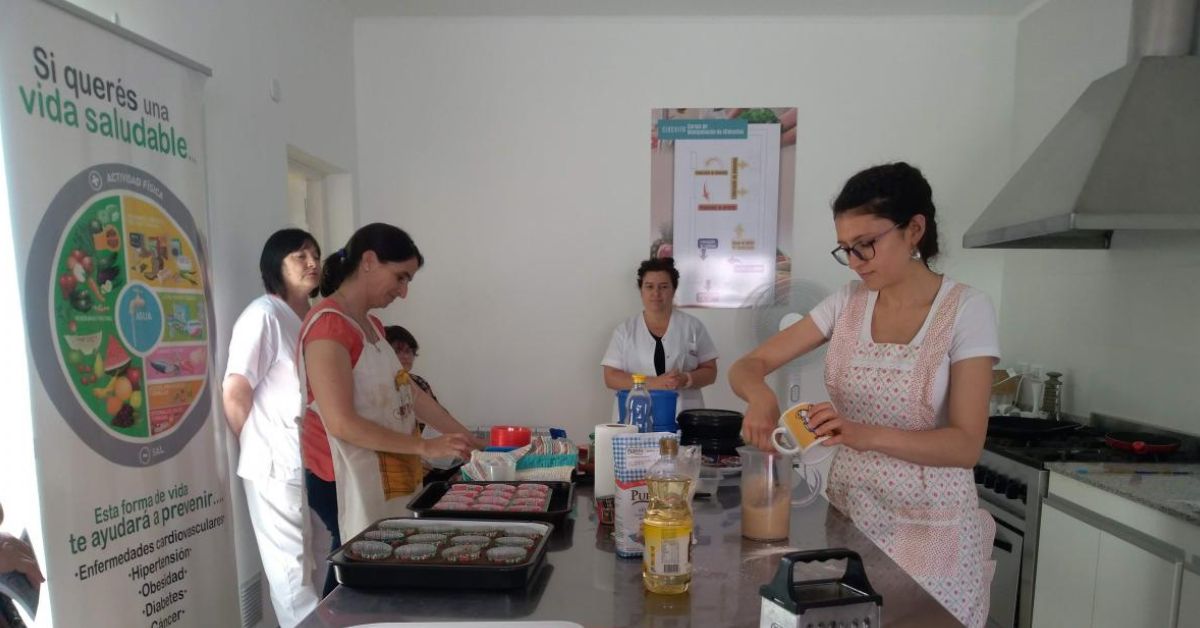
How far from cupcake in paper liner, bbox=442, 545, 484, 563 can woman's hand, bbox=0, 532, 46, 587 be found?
93cm

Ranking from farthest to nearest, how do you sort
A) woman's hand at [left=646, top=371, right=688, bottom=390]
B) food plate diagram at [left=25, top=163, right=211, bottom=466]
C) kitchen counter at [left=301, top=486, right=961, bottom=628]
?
woman's hand at [left=646, top=371, right=688, bottom=390], food plate diagram at [left=25, top=163, right=211, bottom=466], kitchen counter at [left=301, top=486, right=961, bottom=628]

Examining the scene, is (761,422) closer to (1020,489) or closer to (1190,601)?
(1190,601)

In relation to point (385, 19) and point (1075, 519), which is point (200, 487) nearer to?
point (385, 19)

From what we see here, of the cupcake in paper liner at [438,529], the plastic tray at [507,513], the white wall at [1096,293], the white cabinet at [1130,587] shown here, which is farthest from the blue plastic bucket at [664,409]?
the white wall at [1096,293]

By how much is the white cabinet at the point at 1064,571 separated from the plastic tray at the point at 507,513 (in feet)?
5.66

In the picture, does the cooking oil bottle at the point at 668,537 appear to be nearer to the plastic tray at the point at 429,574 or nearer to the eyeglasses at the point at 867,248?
the plastic tray at the point at 429,574

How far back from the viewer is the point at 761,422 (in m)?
1.23

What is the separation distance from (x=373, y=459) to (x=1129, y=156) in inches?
99.6

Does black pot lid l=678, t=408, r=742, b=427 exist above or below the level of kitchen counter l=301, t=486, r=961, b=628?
above

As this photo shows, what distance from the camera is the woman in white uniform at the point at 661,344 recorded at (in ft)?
9.46

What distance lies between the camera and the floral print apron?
4.04 feet

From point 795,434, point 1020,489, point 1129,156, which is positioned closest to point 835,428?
point 795,434

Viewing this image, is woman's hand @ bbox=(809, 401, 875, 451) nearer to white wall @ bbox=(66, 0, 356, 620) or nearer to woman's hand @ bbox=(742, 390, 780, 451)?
woman's hand @ bbox=(742, 390, 780, 451)

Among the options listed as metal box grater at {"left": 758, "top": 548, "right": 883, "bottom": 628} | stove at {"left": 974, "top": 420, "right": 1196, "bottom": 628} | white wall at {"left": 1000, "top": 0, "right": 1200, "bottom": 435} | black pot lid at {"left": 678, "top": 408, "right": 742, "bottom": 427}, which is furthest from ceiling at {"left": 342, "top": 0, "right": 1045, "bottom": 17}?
metal box grater at {"left": 758, "top": 548, "right": 883, "bottom": 628}
